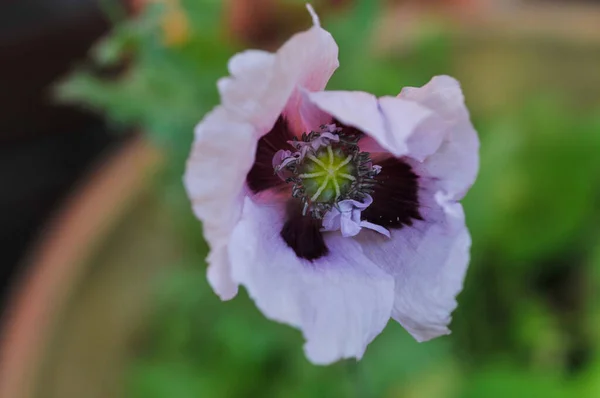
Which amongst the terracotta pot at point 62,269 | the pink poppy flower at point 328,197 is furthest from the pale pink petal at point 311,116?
the terracotta pot at point 62,269

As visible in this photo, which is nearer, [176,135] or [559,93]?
[176,135]

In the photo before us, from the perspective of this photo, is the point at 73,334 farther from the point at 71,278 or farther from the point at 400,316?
the point at 400,316

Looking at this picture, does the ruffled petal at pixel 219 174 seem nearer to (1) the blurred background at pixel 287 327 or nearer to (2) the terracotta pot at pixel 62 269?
(1) the blurred background at pixel 287 327

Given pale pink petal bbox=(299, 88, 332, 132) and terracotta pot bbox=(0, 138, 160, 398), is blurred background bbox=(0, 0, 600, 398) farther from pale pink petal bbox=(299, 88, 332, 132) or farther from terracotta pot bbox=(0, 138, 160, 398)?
pale pink petal bbox=(299, 88, 332, 132)

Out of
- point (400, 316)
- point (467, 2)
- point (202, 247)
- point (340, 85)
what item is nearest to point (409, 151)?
point (400, 316)

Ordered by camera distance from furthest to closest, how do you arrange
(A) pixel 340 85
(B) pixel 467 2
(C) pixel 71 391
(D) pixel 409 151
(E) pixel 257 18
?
1. (B) pixel 467 2
2. (E) pixel 257 18
3. (C) pixel 71 391
4. (A) pixel 340 85
5. (D) pixel 409 151
